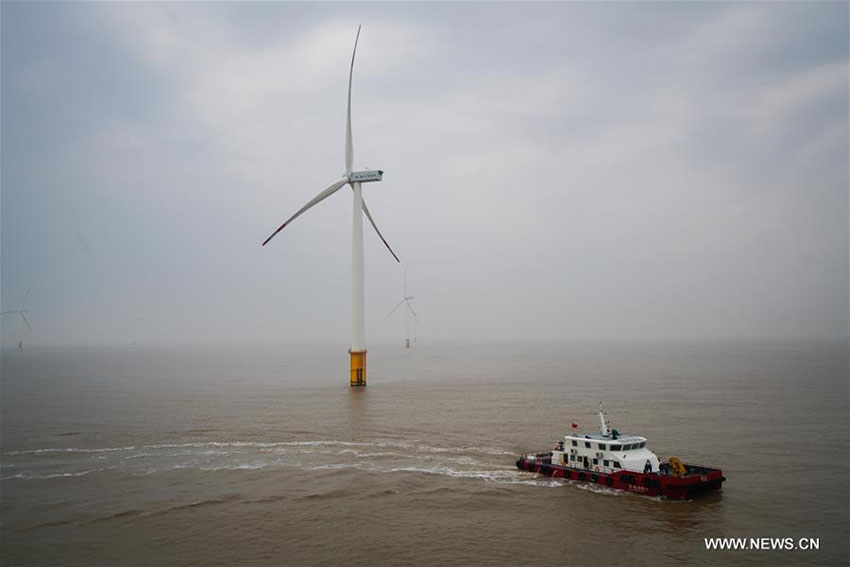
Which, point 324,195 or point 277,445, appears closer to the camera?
point 277,445

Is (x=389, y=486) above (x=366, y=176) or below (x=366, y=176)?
below

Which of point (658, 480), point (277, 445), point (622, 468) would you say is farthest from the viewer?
point (277, 445)

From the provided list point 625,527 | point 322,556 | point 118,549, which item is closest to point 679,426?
point 625,527

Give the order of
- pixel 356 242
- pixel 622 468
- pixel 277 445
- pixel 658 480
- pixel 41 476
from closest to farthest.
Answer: pixel 658 480 < pixel 622 468 < pixel 41 476 < pixel 277 445 < pixel 356 242

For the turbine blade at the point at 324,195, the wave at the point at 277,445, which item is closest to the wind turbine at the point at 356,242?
the turbine blade at the point at 324,195

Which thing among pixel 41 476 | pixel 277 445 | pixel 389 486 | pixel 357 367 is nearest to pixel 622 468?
pixel 389 486

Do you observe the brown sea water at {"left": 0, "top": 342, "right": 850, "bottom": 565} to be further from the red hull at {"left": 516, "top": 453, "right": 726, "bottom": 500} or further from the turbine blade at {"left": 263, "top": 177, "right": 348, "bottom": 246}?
the turbine blade at {"left": 263, "top": 177, "right": 348, "bottom": 246}

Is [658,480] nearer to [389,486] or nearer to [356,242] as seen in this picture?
[389,486]

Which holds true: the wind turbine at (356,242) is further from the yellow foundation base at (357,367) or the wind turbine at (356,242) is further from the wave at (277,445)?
the wave at (277,445)
